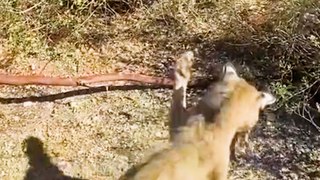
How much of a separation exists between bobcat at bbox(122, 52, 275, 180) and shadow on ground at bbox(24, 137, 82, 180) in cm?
88

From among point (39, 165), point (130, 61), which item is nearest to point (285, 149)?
point (130, 61)

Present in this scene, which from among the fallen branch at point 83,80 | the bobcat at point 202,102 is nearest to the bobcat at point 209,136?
the bobcat at point 202,102

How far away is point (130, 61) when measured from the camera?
4.46 meters

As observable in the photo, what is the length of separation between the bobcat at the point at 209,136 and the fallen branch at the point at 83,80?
1.11 m

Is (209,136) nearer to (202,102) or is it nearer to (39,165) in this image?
(202,102)

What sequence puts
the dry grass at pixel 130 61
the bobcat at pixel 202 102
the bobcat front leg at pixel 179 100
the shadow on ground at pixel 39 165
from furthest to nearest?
1. the dry grass at pixel 130 61
2. the shadow on ground at pixel 39 165
3. the bobcat front leg at pixel 179 100
4. the bobcat at pixel 202 102

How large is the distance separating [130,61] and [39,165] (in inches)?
38.0

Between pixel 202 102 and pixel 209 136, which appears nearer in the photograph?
pixel 209 136

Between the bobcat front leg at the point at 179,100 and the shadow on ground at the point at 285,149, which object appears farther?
the shadow on ground at the point at 285,149

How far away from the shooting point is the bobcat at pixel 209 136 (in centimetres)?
279

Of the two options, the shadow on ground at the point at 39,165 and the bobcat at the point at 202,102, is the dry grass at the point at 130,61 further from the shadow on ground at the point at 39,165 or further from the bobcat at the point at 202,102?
the bobcat at the point at 202,102

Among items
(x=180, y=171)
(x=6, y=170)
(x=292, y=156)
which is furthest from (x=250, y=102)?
(x=6, y=170)

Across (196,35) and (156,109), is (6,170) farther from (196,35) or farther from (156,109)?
(196,35)

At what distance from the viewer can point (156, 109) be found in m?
4.09
